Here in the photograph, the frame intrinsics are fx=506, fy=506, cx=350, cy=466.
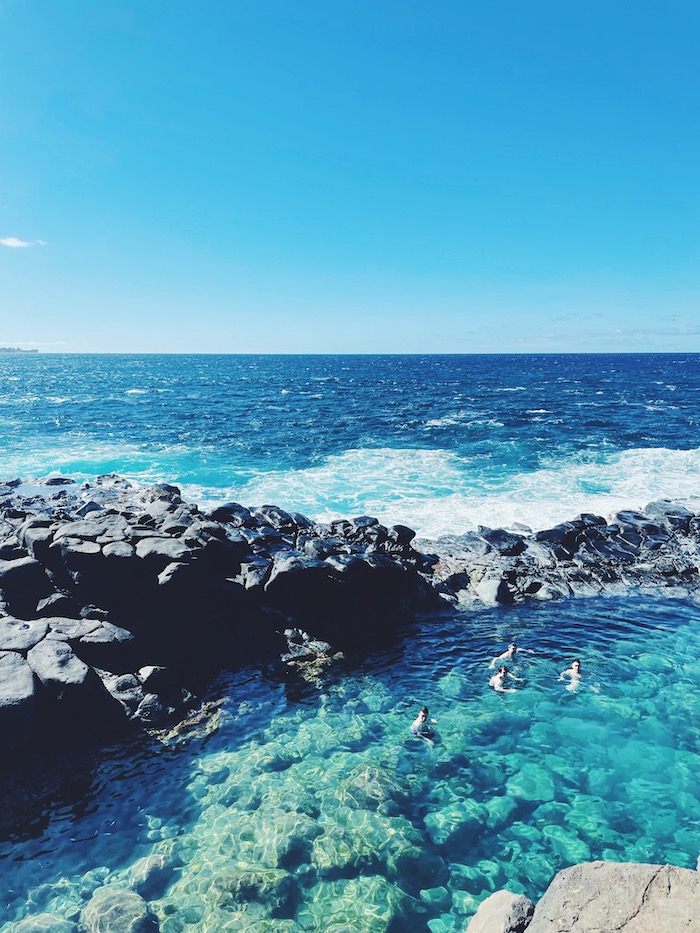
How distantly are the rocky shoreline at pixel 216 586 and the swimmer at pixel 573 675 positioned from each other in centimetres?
551

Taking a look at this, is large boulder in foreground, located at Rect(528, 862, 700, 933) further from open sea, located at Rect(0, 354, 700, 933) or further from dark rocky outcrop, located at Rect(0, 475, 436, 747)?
dark rocky outcrop, located at Rect(0, 475, 436, 747)

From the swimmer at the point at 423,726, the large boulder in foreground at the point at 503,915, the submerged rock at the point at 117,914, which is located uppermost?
the large boulder in foreground at the point at 503,915

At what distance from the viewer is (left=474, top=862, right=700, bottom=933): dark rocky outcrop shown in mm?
7043

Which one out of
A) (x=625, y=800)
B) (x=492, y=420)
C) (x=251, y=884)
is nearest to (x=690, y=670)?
(x=625, y=800)

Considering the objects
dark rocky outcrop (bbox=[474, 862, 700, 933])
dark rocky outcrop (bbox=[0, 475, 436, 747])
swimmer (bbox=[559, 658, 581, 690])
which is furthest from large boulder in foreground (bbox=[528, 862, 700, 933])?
dark rocky outcrop (bbox=[0, 475, 436, 747])

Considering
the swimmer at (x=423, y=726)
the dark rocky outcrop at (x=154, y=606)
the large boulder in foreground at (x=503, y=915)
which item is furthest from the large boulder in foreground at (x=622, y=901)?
the dark rocky outcrop at (x=154, y=606)

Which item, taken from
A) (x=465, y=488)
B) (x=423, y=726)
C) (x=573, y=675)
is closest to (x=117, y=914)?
(x=423, y=726)

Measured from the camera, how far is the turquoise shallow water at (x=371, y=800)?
10297 mm

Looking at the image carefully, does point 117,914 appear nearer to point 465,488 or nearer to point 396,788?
point 396,788

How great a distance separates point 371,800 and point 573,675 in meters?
8.60

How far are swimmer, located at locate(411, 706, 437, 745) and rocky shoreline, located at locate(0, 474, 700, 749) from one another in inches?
176

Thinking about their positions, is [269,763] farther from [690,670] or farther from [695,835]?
[690,670]

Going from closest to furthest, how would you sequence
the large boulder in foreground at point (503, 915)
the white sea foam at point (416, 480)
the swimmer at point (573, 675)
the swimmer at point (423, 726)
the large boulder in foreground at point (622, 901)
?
the large boulder in foreground at point (622, 901) < the large boulder in foreground at point (503, 915) < the swimmer at point (423, 726) < the swimmer at point (573, 675) < the white sea foam at point (416, 480)

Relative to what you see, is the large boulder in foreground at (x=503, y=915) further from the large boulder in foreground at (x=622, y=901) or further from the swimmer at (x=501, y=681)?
the swimmer at (x=501, y=681)
